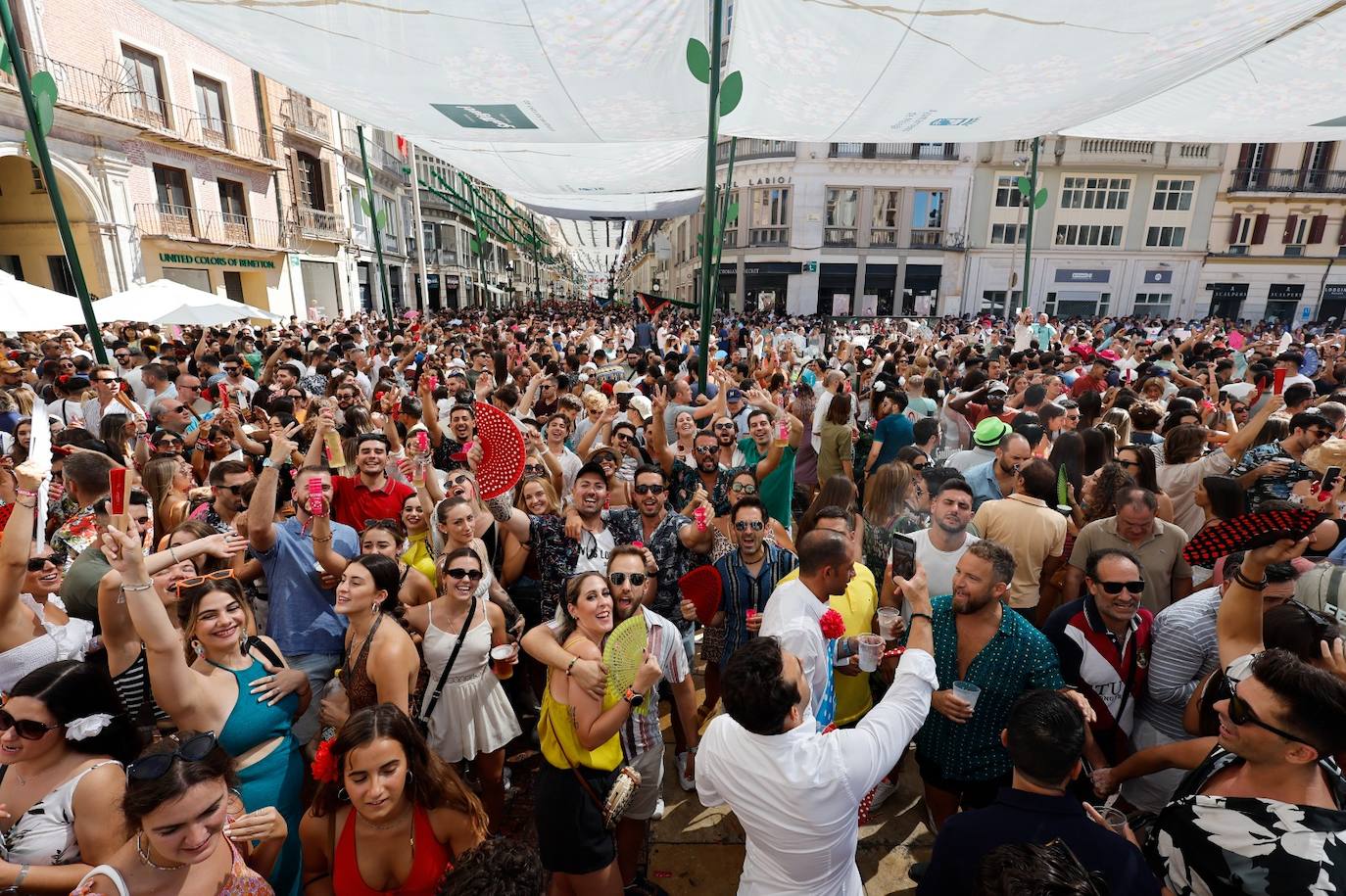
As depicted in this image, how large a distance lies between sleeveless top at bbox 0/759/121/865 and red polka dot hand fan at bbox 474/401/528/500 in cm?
218

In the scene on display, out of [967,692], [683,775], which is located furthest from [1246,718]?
[683,775]

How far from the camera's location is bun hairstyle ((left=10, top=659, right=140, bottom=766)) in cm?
216

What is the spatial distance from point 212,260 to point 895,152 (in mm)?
31315

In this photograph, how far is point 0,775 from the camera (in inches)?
89.5

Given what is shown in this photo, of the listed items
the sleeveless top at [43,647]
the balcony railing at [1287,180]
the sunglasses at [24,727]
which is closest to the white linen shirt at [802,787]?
the sunglasses at [24,727]

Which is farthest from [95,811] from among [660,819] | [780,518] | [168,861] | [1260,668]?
[780,518]

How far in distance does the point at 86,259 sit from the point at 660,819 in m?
22.4

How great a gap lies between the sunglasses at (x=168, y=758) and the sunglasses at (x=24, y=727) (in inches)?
21.7

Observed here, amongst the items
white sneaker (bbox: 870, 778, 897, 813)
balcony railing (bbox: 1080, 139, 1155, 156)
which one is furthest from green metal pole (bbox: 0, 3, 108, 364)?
balcony railing (bbox: 1080, 139, 1155, 156)

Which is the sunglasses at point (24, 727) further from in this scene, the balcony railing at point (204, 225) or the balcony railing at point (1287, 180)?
the balcony railing at point (1287, 180)

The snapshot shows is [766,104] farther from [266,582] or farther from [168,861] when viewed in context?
[168,861]

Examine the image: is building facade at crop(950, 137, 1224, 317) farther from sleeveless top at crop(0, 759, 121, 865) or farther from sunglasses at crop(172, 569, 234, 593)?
sleeveless top at crop(0, 759, 121, 865)

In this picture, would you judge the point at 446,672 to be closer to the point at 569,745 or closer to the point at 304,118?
the point at 569,745

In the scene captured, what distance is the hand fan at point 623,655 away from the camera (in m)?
2.54
